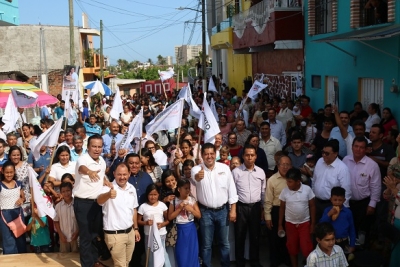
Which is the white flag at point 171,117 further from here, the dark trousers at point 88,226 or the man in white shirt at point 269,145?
the dark trousers at point 88,226

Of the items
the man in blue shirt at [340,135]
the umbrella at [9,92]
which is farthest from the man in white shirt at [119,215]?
the umbrella at [9,92]

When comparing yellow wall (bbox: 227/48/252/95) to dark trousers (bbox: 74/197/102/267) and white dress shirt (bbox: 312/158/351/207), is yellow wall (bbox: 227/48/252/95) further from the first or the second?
dark trousers (bbox: 74/197/102/267)

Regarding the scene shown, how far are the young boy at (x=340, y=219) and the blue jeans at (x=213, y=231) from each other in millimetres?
1357

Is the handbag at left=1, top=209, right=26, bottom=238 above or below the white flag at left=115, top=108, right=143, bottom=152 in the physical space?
below

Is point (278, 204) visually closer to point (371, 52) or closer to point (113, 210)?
point (113, 210)

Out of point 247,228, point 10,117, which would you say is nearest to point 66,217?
point 247,228

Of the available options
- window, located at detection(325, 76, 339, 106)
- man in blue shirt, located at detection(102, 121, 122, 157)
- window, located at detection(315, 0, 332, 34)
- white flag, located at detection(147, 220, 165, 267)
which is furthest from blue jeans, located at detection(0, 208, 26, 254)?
window, located at detection(315, 0, 332, 34)

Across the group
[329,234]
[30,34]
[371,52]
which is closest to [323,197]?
[329,234]

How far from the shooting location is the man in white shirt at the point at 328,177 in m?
6.36

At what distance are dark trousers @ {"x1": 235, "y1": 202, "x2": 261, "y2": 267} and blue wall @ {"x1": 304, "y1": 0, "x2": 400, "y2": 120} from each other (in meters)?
4.91

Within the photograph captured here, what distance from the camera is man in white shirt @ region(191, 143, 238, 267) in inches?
259

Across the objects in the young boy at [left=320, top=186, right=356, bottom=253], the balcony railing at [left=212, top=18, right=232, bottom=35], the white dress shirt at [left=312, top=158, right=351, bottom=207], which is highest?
the balcony railing at [left=212, top=18, right=232, bottom=35]

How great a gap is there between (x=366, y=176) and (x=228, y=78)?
26.8m

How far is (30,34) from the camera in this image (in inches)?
1405
